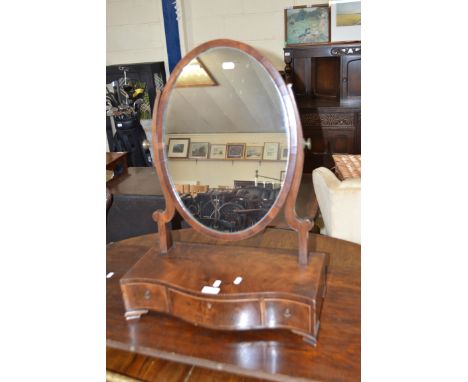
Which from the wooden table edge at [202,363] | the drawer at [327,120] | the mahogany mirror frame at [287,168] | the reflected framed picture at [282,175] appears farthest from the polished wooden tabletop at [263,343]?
the drawer at [327,120]

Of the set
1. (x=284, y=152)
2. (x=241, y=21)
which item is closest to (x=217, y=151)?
(x=284, y=152)

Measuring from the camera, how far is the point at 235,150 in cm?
91

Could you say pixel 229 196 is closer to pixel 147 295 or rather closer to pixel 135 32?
pixel 147 295

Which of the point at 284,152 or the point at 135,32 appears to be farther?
the point at 135,32

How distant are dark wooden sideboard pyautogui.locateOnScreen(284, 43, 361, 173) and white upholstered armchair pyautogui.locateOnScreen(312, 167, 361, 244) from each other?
1.65 metres

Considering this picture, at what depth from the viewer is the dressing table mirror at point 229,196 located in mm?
807

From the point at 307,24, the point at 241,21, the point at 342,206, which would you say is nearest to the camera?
the point at 342,206

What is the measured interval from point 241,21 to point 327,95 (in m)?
0.94

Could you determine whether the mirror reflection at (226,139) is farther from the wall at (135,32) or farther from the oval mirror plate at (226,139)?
the wall at (135,32)
